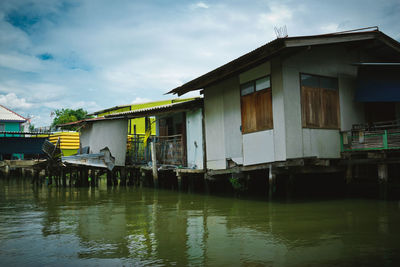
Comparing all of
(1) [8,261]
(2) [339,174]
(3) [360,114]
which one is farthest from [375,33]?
(1) [8,261]

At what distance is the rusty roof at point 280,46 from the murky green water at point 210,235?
4.33 m

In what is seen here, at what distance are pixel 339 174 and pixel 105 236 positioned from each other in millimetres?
9239

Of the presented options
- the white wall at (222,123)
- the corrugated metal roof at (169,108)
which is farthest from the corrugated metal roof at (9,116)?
the white wall at (222,123)

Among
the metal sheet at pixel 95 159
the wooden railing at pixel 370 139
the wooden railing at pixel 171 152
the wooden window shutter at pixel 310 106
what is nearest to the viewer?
the wooden railing at pixel 370 139

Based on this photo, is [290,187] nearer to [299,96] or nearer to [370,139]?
[370,139]

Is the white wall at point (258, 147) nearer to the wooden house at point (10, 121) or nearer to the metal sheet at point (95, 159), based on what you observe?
the metal sheet at point (95, 159)

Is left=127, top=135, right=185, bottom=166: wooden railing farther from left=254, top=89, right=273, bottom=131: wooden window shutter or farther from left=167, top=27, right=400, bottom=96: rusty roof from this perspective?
left=254, top=89, right=273, bottom=131: wooden window shutter

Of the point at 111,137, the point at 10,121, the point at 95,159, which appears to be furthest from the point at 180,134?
the point at 10,121

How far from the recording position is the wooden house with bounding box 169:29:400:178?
10109 millimetres

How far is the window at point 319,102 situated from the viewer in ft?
34.3

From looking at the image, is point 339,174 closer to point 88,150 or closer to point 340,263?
point 340,263

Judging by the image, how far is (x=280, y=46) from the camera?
31.0 feet

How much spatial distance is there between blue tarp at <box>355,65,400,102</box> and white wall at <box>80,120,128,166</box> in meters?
11.5

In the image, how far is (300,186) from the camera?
1273 cm
